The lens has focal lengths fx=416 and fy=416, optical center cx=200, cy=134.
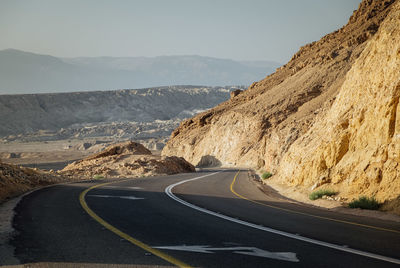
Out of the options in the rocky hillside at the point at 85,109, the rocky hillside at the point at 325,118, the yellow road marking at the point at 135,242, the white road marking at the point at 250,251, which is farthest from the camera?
the rocky hillside at the point at 85,109

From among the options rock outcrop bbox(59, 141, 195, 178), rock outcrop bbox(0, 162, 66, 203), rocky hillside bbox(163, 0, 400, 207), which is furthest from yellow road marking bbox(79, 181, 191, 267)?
rock outcrop bbox(59, 141, 195, 178)

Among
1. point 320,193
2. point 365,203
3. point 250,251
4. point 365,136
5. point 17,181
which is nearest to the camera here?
point 250,251

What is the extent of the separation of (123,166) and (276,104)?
28182mm

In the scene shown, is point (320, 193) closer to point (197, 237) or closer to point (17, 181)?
point (197, 237)

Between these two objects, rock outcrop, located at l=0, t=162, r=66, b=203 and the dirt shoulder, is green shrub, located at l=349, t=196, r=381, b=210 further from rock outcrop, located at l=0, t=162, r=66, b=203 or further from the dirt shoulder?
rock outcrop, located at l=0, t=162, r=66, b=203

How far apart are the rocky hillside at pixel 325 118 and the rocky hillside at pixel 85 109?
243 ft

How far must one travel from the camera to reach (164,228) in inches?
350

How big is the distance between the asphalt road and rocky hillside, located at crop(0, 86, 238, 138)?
126 meters

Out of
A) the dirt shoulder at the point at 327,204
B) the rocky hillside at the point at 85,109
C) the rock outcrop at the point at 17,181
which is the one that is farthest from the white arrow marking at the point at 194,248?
the rocky hillside at the point at 85,109

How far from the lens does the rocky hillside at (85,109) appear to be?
5541 inches

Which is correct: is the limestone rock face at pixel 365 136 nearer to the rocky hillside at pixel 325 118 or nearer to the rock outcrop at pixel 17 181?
the rocky hillside at pixel 325 118

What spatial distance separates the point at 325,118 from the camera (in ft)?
80.6

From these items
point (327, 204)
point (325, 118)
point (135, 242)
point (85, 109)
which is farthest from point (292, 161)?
point (85, 109)

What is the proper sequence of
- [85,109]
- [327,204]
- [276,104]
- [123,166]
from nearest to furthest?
[327,204]
[123,166]
[276,104]
[85,109]
